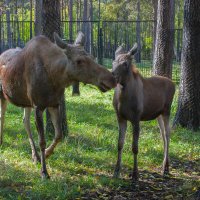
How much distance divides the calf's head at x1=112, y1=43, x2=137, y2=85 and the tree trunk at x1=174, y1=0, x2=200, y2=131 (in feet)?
12.1

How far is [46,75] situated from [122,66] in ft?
3.66

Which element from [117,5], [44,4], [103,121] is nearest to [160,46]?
[103,121]

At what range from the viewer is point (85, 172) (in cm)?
713

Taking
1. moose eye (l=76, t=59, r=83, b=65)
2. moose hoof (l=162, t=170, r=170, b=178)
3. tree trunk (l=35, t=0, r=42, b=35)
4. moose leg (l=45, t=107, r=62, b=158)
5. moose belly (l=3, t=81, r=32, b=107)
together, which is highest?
tree trunk (l=35, t=0, r=42, b=35)

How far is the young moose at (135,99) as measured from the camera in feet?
22.4

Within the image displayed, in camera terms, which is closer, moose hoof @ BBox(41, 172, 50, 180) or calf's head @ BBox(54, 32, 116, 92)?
calf's head @ BBox(54, 32, 116, 92)

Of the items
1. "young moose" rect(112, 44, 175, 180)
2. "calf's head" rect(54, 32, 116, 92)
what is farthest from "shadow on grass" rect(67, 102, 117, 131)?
"calf's head" rect(54, 32, 116, 92)

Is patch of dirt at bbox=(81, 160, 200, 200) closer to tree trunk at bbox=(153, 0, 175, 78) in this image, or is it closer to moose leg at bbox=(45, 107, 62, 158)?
moose leg at bbox=(45, 107, 62, 158)

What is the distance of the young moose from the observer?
684 centimetres

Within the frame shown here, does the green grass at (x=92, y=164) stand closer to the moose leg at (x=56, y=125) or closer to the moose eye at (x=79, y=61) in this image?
the moose leg at (x=56, y=125)

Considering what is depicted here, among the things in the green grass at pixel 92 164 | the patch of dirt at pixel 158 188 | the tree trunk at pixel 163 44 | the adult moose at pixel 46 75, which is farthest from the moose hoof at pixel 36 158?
the tree trunk at pixel 163 44

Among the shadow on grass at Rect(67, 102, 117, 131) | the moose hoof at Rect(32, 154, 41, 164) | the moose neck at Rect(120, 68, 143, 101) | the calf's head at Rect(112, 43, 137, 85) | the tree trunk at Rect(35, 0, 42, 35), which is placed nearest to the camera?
the calf's head at Rect(112, 43, 137, 85)

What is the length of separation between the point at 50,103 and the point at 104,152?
74.4 inches

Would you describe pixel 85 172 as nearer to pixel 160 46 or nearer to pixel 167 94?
pixel 167 94
